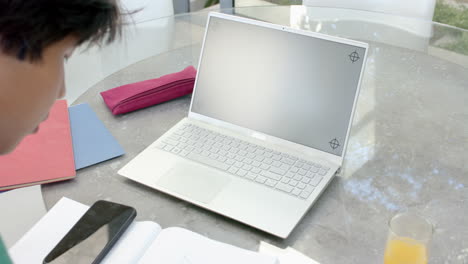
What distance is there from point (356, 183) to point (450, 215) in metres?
0.18

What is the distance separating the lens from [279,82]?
3.65 feet

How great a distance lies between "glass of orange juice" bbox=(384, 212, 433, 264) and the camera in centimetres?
78

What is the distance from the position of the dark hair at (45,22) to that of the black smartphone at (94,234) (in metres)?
0.38

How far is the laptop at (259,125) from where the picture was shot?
0.98 metres

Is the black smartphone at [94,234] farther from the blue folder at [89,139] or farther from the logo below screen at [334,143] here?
the logo below screen at [334,143]

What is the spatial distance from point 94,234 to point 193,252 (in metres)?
0.18

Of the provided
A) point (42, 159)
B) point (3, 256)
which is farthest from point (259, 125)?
point (3, 256)

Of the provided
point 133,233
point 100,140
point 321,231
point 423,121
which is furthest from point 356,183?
point 100,140

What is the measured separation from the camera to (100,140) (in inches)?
45.2

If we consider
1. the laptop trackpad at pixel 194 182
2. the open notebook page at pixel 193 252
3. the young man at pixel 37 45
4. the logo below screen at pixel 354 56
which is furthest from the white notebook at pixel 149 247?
the logo below screen at pixel 354 56

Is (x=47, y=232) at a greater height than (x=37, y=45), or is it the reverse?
(x=37, y=45)

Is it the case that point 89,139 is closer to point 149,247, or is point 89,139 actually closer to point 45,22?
point 149,247

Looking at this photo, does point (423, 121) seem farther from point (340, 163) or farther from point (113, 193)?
point (113, 193)

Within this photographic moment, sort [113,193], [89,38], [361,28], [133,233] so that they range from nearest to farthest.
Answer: [89,38], [133,233], [113,193], [361,28]
